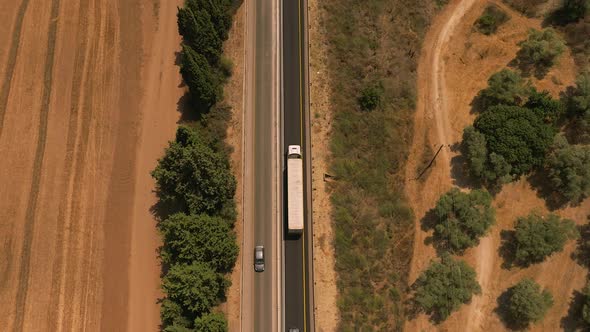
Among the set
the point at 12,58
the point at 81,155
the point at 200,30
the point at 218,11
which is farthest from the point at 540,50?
the point at 12,58

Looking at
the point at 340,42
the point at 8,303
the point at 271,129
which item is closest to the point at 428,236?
the point at 271,129

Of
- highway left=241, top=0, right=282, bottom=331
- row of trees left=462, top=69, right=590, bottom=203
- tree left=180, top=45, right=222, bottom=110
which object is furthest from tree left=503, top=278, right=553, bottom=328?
tree left=180, top=45, right=222, bottom=110

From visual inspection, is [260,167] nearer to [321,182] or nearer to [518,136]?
[321,182]

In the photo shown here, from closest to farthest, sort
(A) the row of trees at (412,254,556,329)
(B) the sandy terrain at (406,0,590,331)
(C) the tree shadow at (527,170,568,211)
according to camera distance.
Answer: (A) the row of trees at (412,254,556,329), (B) the sandy terrain at (406,0,590,331), (C) the tree shadow at (527,170,568,211)

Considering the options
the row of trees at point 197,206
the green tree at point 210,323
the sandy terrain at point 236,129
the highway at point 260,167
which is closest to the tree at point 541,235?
the highway at point 260,167

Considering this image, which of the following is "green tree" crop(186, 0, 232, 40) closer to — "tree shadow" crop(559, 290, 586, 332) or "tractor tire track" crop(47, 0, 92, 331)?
"tractor tire track" crop(47, 0, 92, 331)
